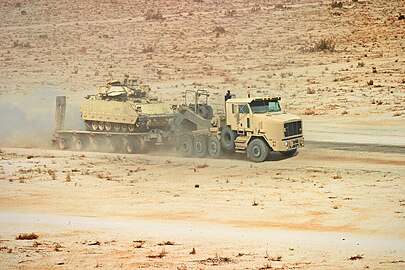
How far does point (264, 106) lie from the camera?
3534cm

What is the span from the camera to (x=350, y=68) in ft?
195

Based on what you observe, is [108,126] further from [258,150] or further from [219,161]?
[258,150]

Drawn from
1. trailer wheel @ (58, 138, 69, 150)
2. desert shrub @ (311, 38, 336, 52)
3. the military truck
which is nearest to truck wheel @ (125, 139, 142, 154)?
the military truck

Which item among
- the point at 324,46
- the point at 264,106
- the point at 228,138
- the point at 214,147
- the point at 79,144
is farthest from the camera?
the point at 324,46

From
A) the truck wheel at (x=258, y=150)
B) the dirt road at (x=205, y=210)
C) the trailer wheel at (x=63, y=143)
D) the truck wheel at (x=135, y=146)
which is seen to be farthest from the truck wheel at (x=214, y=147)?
the trailer wheel at (x=63, y=143)

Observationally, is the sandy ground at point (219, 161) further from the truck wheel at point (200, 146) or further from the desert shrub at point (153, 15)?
the truck wheel at point (200, 146)

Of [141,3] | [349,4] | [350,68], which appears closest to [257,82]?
[350,68]

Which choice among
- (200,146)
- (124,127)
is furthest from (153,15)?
(200,146)

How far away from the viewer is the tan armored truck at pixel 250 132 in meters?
34.2

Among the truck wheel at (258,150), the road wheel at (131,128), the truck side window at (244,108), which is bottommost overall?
the truck wheel at (258,150)

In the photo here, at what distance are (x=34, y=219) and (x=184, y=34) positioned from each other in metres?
54.0

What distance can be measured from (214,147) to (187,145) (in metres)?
1.32

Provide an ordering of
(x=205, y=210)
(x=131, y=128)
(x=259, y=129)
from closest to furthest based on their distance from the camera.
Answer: (x=205, y=210), (x=259, y=129), (x=131, y=128)

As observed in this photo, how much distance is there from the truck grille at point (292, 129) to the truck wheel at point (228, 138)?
7.69ft
